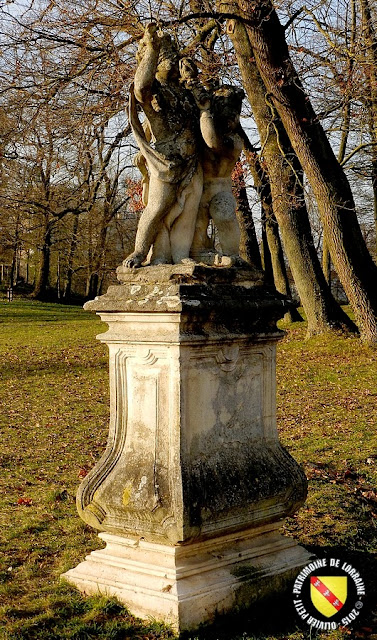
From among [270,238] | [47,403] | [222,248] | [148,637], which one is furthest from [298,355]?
[148,637]

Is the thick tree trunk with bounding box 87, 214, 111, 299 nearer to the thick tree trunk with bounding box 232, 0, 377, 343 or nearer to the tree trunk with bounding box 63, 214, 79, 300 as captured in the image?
the tree trunk with bounding box 63, 214, 79, 300

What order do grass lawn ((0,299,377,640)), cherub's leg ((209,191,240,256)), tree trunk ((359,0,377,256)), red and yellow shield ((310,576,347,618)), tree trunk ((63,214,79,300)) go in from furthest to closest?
1. tree trunk ((63,214,79,300))
2. tree trunk ((359,0,377,256))
3. cherub's leg ((209,191,240,256))
4. red and yellow shield ((310,576,347,618))
5. grass lawn ((0,299,377,640))

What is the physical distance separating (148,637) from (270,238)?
1795 cm

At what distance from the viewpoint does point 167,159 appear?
209 inches

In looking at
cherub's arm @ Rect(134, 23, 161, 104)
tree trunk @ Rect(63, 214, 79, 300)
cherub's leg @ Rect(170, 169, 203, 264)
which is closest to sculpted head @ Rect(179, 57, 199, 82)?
cherub's arm @ Rect(134, 23, 161, 104)

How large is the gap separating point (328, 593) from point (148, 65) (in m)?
3.54

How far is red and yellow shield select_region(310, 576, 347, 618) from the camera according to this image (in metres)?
4.84

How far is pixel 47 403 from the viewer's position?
1253 cm

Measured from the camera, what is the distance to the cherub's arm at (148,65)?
519cm

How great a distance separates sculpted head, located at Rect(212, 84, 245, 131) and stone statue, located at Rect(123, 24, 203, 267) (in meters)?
0.16

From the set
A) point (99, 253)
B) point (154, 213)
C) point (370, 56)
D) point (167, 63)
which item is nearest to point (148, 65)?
point (167, 63)

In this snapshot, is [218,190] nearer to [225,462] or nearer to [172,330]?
[172,330]

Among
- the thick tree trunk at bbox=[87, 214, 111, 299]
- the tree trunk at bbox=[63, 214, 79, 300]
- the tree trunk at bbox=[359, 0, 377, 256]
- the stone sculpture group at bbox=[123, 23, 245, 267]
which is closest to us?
the stone sculpture group at bbox=[123, 23, 245, 267]

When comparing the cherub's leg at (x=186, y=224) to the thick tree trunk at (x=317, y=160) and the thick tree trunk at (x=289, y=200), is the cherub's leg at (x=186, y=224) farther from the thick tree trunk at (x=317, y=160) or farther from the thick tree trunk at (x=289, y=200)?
the thick tree trunk at (x=289, y=200)
